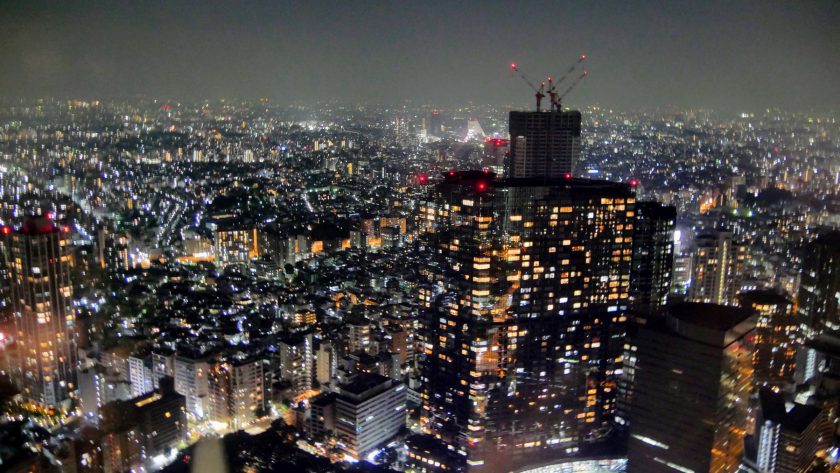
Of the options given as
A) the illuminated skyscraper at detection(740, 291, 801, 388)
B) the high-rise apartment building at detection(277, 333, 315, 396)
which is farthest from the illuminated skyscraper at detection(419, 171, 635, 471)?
the high-rise apartment building at detection(277, 333, 315, 396)

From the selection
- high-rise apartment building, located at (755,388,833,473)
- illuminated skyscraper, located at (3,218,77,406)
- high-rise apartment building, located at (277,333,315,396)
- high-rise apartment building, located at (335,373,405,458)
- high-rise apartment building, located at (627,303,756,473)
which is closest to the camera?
high-rise apartment building, located at (627,303,756,473)

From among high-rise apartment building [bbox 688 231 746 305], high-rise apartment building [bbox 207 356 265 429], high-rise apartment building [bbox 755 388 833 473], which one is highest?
high-rise apartment building [bbox 688 231 746 305]

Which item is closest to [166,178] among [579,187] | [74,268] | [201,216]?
[201,216]

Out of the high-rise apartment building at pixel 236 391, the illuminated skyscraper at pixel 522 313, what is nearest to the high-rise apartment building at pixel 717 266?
the illuminated skyscraper at pixel 522 313

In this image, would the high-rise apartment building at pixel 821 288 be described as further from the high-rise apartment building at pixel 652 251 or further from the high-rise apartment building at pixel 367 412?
Result: the high-rise apartment building at pixel 367 412

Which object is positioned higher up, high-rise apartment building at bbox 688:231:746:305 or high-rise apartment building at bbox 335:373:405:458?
high-rise apartment building at bbox 688:231:746:305

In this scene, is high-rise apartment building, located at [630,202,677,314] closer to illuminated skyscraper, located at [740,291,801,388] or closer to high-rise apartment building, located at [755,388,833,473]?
illuminated skyscraper, located at [740,291,801,388]

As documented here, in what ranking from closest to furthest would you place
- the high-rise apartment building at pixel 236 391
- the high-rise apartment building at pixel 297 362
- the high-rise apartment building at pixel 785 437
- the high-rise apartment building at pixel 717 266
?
the high-rise apartment building at pixel 785 437
the high-rise apartment building at pixel 236 391
the high-rise apartment building at pixel 297 362
the high-rise apartment building at pixel 717 266

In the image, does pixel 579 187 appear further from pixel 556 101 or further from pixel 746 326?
pixel 556 101
